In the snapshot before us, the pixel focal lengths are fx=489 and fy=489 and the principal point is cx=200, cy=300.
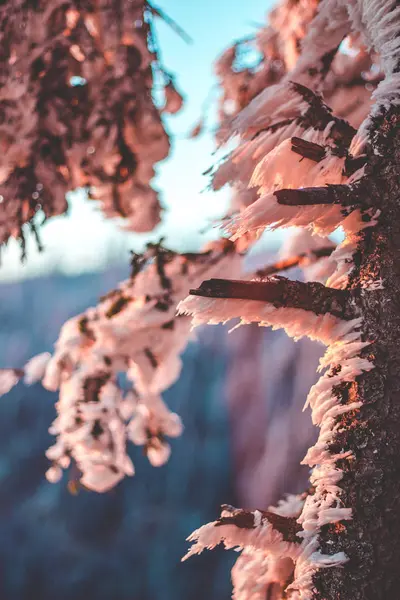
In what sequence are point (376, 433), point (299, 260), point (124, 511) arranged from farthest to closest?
point (124, 511) → point (299, 260) → point (376, 433)

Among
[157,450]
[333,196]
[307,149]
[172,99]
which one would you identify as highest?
[172,99]

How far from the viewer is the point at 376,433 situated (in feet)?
3.30

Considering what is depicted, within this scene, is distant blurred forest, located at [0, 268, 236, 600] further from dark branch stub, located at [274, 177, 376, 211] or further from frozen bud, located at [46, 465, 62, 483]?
dark branch stub, located at [274, 177, 376, 211]

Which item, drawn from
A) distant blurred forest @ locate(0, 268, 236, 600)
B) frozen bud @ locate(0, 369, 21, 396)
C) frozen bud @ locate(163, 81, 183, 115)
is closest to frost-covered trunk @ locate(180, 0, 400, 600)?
frozen bud @ locate(163, 81, 183, 115)

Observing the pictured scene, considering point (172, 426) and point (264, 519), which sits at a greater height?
point (264, 519)

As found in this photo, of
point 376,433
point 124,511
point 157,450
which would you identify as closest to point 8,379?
point 157,450

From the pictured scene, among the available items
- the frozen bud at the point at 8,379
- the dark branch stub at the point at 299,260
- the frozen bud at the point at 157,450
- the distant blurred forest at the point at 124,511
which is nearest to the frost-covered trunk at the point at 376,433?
the dark branch stub at the point at 299,260

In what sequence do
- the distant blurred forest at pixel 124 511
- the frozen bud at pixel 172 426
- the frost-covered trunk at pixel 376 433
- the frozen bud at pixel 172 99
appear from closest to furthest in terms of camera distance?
the frost-covered trunk at pixel 376 433, the frozen bud at pixel 172 99, the frozen bud at pixel 172 426, the distant blurred forest at pixel 124 511

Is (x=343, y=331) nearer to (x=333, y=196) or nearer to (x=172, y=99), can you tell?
(x=333, y=196)

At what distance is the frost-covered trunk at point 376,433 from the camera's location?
99 centimetres

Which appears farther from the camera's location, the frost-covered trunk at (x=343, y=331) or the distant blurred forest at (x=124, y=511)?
the distant blurred forest at (x=124, y=511)

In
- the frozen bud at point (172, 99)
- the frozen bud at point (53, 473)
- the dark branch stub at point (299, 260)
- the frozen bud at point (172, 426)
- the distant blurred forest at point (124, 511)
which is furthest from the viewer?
the distant blurred forest at point (124, 511)

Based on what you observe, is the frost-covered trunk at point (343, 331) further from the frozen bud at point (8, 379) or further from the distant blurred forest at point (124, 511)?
the distant blurred forest at point (124, 511)

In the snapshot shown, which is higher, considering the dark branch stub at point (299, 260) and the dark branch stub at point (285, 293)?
the dark branch stub at point (299, 260)
